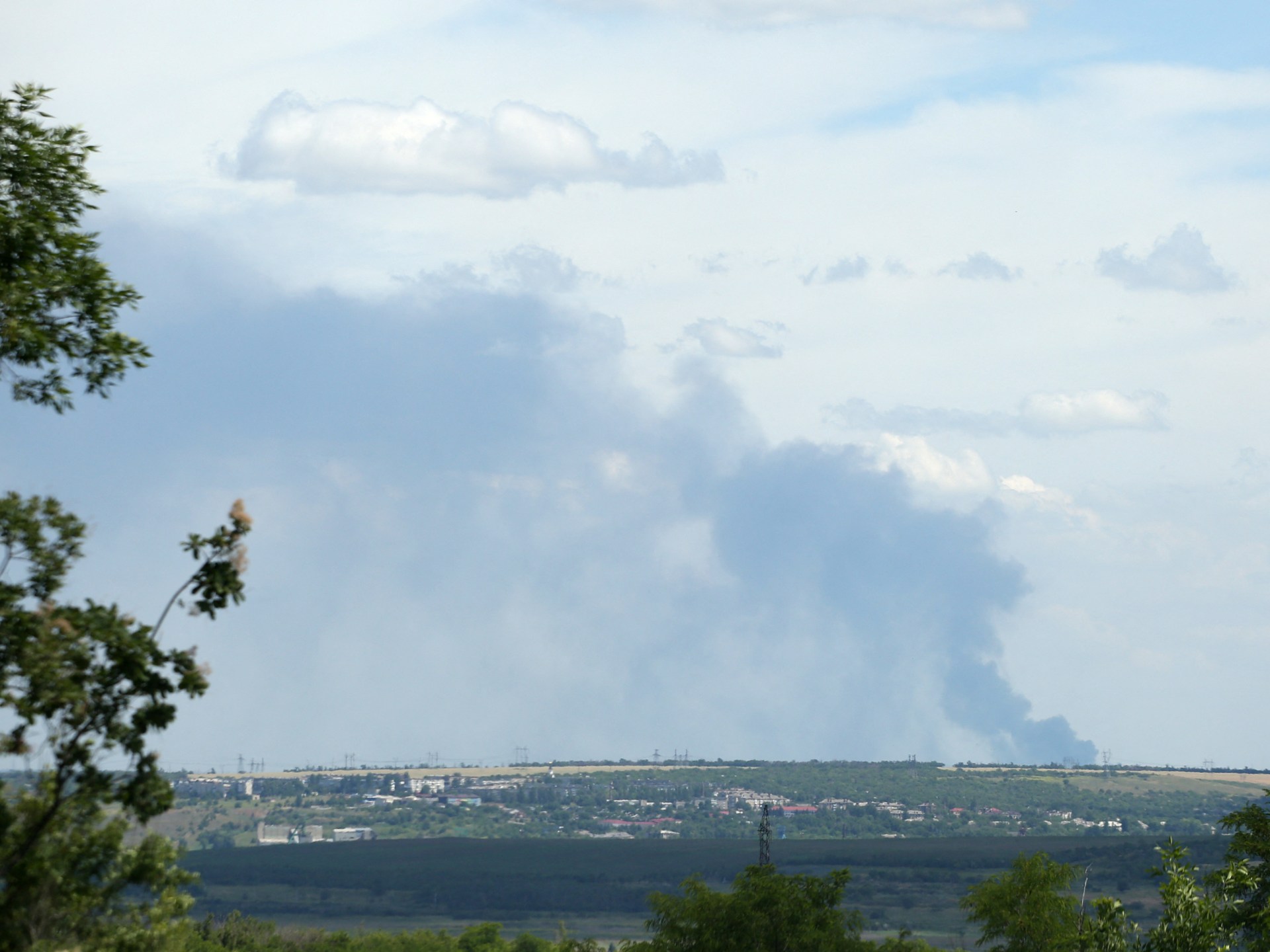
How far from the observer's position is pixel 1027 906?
7069 cm

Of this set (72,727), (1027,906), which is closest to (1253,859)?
(1027,906)

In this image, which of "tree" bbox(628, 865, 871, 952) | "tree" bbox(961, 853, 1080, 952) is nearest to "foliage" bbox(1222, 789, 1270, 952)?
"tree" bbox(961, 853, 1080, 952)

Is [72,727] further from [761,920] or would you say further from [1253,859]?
[761,920]

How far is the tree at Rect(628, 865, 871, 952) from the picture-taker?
83562 mm

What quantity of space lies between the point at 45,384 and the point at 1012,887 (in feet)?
183

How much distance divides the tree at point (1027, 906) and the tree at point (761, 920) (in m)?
11.7

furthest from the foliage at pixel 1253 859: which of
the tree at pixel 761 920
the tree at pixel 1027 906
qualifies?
the tree at pixel 761 920

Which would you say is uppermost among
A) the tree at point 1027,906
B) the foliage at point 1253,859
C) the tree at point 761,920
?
the foliage at point 1253,859

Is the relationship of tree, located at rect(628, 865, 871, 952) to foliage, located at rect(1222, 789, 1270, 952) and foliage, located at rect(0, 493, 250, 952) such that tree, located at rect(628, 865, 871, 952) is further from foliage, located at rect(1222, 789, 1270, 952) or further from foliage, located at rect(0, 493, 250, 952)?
foliage, located at rect(0, 493, 250, 952)

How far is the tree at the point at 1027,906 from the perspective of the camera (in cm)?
6962

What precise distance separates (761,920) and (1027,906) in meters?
18.0

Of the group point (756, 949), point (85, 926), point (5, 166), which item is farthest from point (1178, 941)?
point (756, 949)

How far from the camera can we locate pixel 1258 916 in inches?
1831

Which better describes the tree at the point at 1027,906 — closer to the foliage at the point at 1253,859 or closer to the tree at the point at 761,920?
the tree at the point at 761,920
